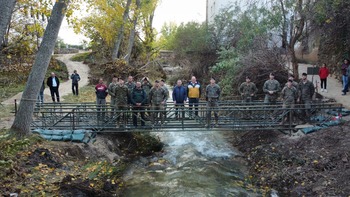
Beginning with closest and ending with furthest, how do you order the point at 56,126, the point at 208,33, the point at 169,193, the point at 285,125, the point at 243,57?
the point at 169,193, the point at 56,126, the point at 285,125, the point at 243,57, the point at 208,33

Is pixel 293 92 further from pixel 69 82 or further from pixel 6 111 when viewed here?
pixel 69 82

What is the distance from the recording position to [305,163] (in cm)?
916

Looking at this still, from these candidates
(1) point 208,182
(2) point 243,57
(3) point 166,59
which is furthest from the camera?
(3) point 166,59

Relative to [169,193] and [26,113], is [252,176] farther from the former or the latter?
[26,113]

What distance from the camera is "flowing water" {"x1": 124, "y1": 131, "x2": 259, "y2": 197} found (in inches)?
338

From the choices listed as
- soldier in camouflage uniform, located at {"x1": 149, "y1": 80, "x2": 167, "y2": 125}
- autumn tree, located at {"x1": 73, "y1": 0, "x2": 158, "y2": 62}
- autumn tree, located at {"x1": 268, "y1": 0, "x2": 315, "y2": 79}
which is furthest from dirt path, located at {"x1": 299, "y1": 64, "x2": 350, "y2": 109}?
autumn tree, located at {"x1": 73, "y1": 0, "x2": 158, "y2": 62}

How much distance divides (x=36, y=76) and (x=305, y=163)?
825 cm

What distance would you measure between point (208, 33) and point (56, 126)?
687 inches

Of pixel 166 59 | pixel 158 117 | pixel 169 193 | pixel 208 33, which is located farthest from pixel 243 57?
pixel 166 59

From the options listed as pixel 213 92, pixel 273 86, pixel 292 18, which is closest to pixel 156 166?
pixel 213 92

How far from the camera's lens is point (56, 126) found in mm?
10758

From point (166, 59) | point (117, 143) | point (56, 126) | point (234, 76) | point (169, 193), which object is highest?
point (166, 59)

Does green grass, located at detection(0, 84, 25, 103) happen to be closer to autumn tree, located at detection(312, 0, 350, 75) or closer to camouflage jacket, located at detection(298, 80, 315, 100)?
camouflage jacket, located at detection(298, 80, 315, 100)

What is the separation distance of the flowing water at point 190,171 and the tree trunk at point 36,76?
11.1 ft
